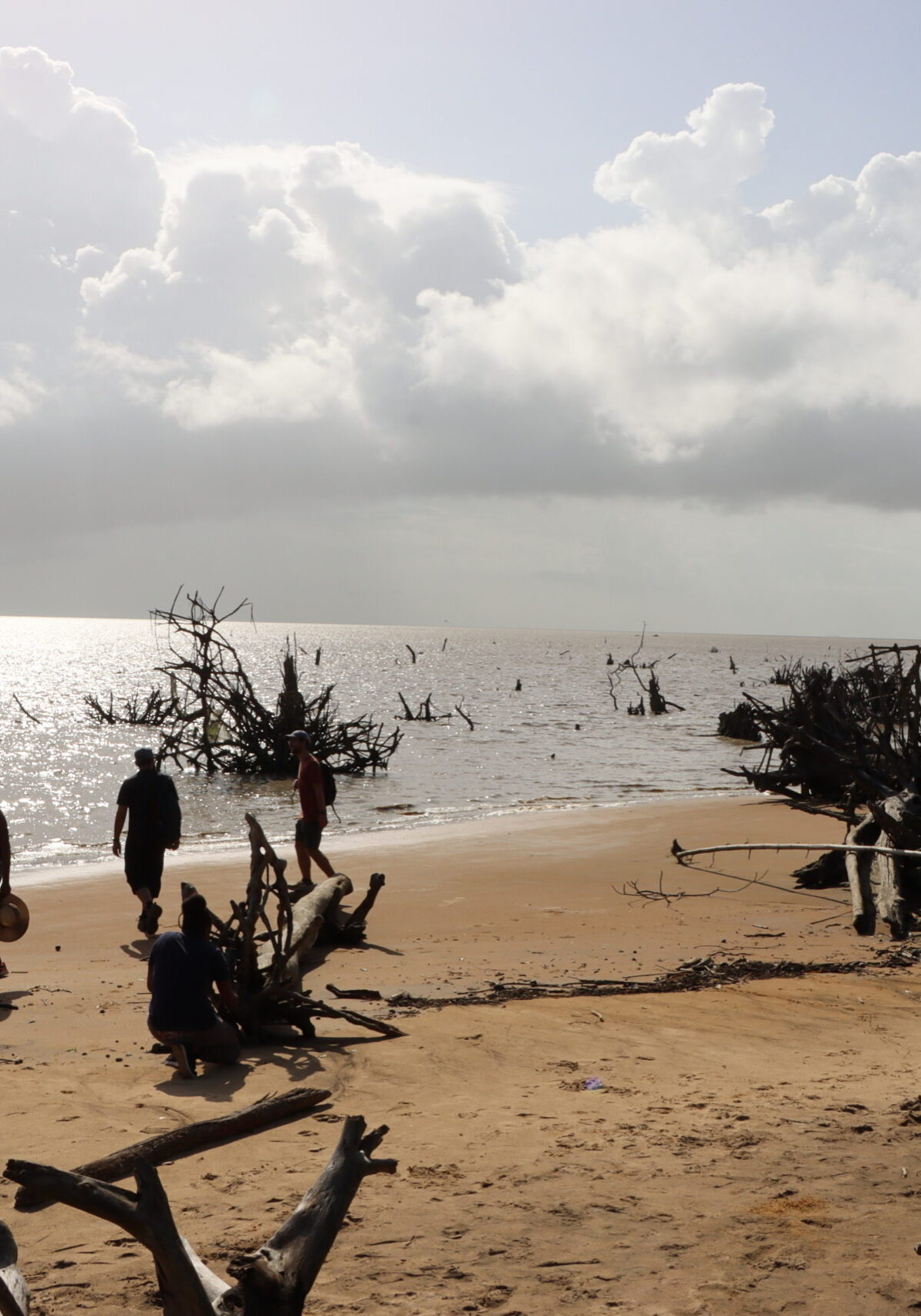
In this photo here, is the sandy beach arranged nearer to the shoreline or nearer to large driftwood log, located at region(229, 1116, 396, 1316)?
large driftwood log, located at region(229, 1116, 396, 1316)

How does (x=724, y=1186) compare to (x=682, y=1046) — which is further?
(x=682, y=1046)

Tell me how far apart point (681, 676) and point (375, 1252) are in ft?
286

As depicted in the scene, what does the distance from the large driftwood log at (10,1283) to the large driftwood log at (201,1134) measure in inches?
55.1

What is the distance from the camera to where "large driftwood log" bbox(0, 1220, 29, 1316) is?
2734 millimetres

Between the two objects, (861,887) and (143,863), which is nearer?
(861,887)

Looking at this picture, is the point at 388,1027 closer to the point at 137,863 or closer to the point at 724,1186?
the point at 724,1186

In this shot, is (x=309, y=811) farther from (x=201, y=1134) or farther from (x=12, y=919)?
(x=201, y=1134)

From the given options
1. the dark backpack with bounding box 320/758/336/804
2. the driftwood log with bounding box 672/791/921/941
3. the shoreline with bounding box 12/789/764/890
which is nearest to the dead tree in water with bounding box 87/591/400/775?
the shoreline with bounding box 12/789/764/890

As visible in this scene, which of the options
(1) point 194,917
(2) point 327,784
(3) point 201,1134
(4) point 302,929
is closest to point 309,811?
(2) point 327,784

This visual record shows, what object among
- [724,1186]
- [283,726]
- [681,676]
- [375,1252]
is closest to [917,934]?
[724,1186]

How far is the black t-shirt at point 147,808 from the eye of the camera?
1038 centimetres

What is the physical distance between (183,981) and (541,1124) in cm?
230

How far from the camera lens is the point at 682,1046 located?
6.39m

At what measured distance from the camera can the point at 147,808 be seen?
1040 cm
